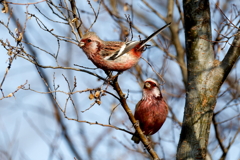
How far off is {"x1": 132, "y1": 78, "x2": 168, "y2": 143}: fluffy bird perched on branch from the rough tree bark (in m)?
1.14

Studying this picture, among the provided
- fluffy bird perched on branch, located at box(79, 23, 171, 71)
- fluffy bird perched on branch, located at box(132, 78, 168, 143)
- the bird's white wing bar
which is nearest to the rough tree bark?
fluffy bird perched on branch, located at box(79, 23, 171, 71)

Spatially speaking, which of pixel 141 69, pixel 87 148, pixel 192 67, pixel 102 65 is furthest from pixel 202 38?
pixel 87 148

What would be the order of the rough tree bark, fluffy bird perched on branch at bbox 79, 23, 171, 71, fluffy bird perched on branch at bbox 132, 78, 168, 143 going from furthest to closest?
fluffy bird perched on branch at bbox 132, 78, 168, 143 → fluffy bird perched on branch at bbox 79, 23, 171, 71 → the rough tree bark

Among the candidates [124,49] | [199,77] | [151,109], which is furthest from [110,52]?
[151,109]

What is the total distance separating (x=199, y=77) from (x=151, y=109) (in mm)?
1341

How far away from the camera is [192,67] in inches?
201

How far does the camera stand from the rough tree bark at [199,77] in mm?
4762

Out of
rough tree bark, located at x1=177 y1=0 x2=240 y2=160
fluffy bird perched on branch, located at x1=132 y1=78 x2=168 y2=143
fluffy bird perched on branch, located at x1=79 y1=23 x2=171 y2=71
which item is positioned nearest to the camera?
rough tree bark, located at x1=177 y1=0 x2=240 y2=160

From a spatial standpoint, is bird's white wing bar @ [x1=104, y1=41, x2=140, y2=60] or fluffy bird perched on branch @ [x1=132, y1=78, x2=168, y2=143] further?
fluffy bird perched on branch @ [x1=132, y1=78, x2=168, y2=143]

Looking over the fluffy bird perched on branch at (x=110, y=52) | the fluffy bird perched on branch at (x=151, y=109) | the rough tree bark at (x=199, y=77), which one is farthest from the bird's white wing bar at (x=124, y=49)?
the fluffy bird perched on branch at (x=151, y=109)

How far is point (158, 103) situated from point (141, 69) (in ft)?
5.16

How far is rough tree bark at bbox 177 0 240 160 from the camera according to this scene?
476cm

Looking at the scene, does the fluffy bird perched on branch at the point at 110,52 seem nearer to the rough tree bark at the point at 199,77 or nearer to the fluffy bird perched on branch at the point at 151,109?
the rough tree bark at the point at 199,77

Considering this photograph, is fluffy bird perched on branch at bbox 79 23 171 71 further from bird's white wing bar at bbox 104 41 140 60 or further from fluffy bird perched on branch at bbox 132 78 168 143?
fluffy bird perched on branch at bbox 132 78 168 143
